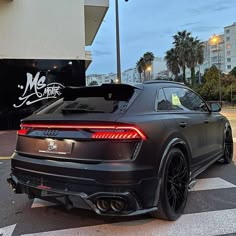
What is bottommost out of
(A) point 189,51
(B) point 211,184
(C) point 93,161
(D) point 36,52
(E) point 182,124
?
(B) point 211,184

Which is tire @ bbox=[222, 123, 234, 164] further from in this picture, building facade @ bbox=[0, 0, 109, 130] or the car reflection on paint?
building facade @ bbox=[0, 0, 109, 130]

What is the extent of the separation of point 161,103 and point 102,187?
1483mm

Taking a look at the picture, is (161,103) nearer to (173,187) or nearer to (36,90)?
(173,187)

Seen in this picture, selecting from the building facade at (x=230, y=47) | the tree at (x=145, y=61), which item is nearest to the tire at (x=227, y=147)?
the tree at (x=145, y=61)

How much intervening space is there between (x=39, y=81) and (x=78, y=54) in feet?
7.44

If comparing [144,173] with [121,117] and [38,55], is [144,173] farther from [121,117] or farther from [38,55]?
[38,55]

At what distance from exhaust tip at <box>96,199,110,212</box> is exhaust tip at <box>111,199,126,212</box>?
0.05m

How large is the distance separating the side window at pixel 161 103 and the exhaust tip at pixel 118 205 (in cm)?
131

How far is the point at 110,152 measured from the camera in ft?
11.0

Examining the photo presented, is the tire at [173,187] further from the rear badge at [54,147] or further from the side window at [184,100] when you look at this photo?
the rear badge at [54,147]

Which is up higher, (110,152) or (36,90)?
(36,90)

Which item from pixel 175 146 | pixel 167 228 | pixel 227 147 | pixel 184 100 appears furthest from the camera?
pixel 227 147

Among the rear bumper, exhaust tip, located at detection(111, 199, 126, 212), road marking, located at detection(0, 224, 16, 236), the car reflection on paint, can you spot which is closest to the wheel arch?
the car reflection on paint

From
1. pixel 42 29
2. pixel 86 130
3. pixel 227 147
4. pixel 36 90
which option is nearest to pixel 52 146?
pixel 86 130
